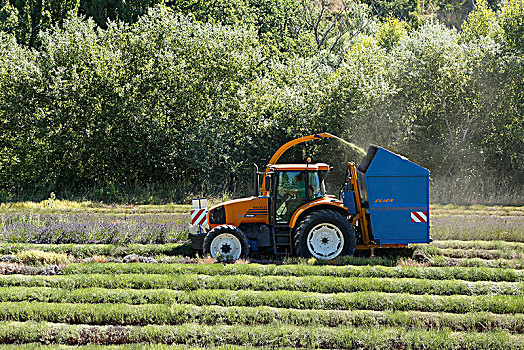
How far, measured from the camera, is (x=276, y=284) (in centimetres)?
1023

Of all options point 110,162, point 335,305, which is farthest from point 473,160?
point 335,305

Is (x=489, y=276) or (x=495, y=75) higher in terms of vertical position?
(x=495, y=75)

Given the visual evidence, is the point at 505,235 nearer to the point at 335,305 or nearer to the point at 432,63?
the point at 335,305

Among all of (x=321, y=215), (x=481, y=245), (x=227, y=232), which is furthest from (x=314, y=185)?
(x=481, y=245)

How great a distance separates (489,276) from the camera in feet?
35.4

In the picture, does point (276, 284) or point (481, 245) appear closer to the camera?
point (276, 284)

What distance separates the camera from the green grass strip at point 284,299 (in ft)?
29.8

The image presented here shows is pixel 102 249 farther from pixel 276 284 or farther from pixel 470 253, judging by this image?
pixel 470 253

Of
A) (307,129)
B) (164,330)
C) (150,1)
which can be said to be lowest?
(164,330)

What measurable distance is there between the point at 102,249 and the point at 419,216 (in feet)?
24.4

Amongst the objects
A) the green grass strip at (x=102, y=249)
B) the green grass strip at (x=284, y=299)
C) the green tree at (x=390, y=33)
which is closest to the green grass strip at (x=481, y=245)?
the green grass strip at (x=284, y=299)

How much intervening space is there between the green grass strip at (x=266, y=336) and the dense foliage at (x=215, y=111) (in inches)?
581

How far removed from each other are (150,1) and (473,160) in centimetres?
2369

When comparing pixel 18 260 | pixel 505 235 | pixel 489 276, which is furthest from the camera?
pixel 505 235
